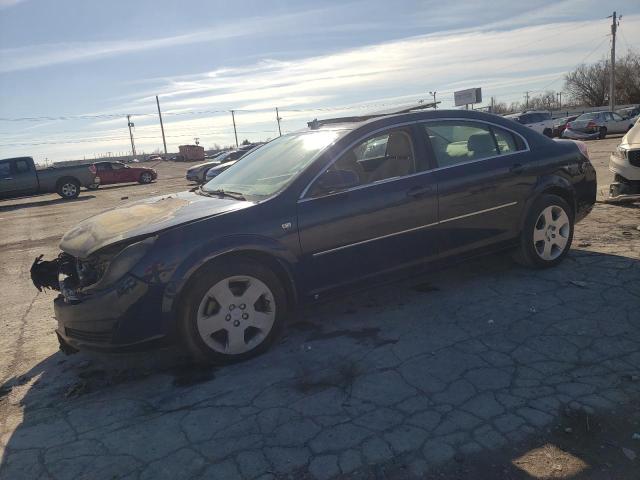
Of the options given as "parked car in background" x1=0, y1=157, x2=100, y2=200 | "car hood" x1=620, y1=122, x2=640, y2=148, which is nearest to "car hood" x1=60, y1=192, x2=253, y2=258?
"car hood" x1=620, y1=122, x2=640, y2=148

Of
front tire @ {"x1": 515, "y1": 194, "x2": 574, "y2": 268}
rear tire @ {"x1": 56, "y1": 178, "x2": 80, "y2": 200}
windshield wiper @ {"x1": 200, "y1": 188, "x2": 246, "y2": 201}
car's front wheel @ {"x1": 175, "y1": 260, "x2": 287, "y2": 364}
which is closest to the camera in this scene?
car's front wheel @ {"x1": 175, "y1": 260, "x2": 287, "y2": 364}

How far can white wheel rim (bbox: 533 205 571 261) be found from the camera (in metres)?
4.97

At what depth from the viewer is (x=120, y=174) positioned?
29.1 meters

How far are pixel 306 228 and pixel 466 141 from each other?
1912 mm

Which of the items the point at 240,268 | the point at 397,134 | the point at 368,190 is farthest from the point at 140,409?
the point at 397,134

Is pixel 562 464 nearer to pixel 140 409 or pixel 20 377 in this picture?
pixel 140 409

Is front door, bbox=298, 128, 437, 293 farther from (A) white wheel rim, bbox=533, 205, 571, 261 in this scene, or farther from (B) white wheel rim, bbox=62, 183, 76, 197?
(B) white wheel rim, bbox=62, 183, 76, 197

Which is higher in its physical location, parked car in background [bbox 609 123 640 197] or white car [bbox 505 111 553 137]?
white car [bbox 505 111 553 137]

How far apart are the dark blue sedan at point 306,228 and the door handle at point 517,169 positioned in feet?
0.08

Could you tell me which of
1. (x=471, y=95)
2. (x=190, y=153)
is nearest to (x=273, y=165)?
(x=471, y=95)

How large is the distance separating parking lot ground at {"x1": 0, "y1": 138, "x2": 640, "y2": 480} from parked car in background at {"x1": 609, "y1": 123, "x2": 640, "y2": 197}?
3009mm

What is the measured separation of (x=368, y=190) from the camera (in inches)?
160

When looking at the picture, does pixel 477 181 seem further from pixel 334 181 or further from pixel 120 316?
pixel 120 316

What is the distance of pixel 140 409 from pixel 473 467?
2.01 m
